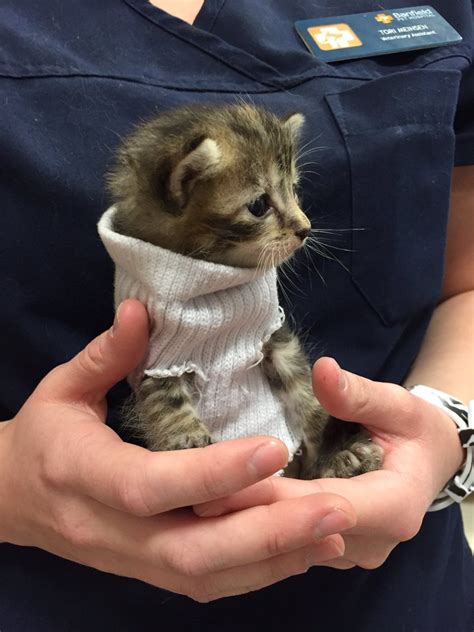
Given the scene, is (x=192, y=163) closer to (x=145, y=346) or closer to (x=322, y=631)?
(x=145, y=346)

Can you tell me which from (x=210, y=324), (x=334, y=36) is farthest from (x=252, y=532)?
(x=334, y=36)

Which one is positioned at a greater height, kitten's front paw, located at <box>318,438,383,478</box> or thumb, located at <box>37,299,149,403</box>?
thumb, located at <box>37,299,149,403</box>

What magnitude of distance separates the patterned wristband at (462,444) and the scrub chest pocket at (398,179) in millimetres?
175

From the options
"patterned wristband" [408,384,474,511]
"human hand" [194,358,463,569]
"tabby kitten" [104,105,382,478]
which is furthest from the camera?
"patterned wristband" [408,384,474,511]

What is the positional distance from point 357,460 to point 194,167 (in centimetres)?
48

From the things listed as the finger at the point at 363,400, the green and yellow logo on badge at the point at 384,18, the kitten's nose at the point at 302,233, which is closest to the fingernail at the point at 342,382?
the finger at the point at 363,400

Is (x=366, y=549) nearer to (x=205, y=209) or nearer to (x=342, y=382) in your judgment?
(x=342, y=382)

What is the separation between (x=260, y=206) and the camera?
0.90 m

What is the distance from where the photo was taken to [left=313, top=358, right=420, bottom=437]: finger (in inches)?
30.4

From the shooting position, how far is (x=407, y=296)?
1.12 metres

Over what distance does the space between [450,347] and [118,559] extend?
0.77 meters

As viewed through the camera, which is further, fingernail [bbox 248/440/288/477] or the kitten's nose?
the kitten's nose

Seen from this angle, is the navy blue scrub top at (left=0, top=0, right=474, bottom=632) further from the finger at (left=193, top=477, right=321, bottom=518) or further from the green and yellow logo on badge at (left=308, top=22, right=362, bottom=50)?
the finger at (left=193, top=477, right=321, bottom=518)

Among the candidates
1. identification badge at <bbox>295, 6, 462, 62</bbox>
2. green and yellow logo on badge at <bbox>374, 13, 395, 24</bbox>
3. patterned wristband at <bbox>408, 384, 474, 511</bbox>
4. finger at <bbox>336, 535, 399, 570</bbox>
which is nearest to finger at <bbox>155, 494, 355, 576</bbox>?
finger at <bbox>336, 535, 399, 570</bbox>
